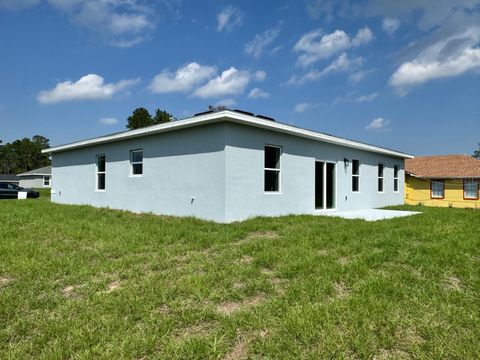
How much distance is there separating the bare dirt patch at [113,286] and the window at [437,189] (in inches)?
947

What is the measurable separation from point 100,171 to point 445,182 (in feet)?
71.4

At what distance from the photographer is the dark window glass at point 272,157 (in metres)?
10.1

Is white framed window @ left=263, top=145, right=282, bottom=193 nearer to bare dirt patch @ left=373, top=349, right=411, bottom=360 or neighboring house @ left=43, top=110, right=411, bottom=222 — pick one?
neighboring house @ left=43, top=110, right=411, bottom=222

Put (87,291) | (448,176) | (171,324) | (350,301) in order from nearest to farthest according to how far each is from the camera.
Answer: (171,324)
(350,301)
(87,291)
(448,176)

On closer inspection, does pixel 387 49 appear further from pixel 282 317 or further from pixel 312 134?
pixel 282 317

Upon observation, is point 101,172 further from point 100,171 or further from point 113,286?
point 113,286

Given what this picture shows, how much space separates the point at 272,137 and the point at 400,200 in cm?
Answer: 1163

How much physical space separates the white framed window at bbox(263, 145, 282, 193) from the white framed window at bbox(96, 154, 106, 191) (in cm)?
699

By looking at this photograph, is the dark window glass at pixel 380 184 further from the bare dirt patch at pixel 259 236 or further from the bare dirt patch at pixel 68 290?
the bare dirt patch at pixel 68 290

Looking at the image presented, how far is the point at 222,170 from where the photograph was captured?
347 inches

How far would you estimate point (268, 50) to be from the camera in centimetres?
1404

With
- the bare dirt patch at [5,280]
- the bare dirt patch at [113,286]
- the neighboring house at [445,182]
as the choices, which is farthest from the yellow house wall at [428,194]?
the bare dirt patch at [5,280]

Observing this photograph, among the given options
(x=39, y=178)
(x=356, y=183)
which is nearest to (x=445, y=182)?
(x=356, y=183)

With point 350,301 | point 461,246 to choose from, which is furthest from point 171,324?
point 461,246
